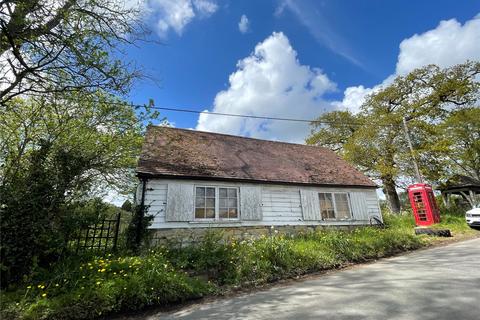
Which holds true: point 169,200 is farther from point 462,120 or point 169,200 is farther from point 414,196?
point 462,120

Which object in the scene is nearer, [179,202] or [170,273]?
Result: [170,273]

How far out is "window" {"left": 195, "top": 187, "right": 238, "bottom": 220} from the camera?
31.1 feet

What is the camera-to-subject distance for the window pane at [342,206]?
11.8m

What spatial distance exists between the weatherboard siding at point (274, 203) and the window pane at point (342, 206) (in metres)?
0.20

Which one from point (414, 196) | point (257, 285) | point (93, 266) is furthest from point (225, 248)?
point (414, 196)

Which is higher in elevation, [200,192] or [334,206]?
[200,192]

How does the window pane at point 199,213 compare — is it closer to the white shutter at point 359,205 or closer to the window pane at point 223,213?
the window pane at point 223,213

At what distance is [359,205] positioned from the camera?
12.1 meters

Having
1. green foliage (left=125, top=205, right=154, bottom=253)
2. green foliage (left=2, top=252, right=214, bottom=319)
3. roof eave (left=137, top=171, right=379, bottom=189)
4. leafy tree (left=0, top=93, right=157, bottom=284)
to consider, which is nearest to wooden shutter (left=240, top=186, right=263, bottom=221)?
roof eave (left=137, top=171, right=379, bottom=189)

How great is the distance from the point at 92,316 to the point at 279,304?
325 cm

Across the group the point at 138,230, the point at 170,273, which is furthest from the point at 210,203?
the point at 170,273

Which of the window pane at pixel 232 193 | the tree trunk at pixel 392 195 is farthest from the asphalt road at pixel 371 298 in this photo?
the tree trunk at pixel 392 195

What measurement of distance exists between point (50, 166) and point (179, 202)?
3825mm

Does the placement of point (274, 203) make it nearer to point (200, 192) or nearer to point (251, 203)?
point (251, 203)
